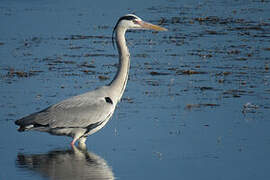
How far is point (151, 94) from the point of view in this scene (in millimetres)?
11602

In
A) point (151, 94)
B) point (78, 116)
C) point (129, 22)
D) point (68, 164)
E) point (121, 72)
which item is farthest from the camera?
point (151, 94)

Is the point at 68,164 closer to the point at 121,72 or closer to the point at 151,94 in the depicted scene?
the point at 121,72

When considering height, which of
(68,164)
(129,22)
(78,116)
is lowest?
(68,164)

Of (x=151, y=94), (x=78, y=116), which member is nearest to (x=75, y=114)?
(x=78, y=116)

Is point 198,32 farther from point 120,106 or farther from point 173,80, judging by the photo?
point 120,106

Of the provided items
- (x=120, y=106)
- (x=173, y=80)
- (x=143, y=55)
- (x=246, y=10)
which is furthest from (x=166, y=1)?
(x=120, y=106)

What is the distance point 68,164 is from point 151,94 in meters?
3.82

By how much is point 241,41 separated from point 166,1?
1244 cm

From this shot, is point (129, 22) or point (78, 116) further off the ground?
point (129, 22)

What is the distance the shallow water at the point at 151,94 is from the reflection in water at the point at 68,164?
13 millimetres

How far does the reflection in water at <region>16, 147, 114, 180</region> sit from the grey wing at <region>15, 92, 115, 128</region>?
0.39 meters

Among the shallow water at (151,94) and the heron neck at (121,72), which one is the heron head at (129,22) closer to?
the heron neck at (121,72)

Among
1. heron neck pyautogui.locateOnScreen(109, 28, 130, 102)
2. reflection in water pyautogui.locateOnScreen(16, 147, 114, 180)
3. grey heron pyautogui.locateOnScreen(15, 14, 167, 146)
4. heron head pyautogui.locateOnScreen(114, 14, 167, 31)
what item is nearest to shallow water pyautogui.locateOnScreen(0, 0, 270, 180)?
reflection in water pyautogui.locateOnScreen(16, 147, 114, 180)

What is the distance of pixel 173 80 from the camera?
12789 mm
